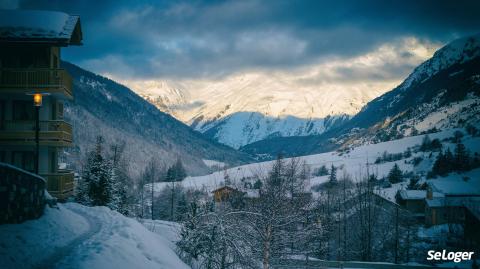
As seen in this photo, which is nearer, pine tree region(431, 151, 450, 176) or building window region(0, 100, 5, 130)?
building window region(0, 100, 5, 130)

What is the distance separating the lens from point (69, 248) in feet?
35.2

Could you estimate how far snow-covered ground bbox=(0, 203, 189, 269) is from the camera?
883cm

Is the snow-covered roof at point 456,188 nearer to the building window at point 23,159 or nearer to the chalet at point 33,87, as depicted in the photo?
the chalet at point 33,87

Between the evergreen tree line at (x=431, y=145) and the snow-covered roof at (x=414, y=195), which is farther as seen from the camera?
the evergreen tree line at (x=431, y=145)

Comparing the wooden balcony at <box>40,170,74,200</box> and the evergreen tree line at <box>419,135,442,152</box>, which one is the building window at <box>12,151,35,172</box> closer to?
the wooden balcony at <box>40,170,74,200</box>

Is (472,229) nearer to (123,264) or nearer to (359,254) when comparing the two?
(359,254)

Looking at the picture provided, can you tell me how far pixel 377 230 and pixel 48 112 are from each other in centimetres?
4580

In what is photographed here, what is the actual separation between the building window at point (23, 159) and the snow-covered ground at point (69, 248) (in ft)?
36.9

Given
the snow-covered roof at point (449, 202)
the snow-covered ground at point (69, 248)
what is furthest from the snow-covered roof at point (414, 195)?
the snow-covered ground at point (69, 248)

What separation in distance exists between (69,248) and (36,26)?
17044 mm

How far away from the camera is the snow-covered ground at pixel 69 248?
8828mm

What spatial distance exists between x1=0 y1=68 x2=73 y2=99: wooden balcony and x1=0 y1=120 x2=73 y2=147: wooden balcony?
2.02m

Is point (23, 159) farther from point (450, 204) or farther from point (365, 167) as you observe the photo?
point (365, 167)

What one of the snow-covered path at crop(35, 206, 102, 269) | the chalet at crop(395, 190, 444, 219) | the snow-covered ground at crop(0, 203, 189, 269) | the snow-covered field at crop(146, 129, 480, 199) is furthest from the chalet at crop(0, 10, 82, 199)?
the chalet at crop(395, 190, 444, 219)
